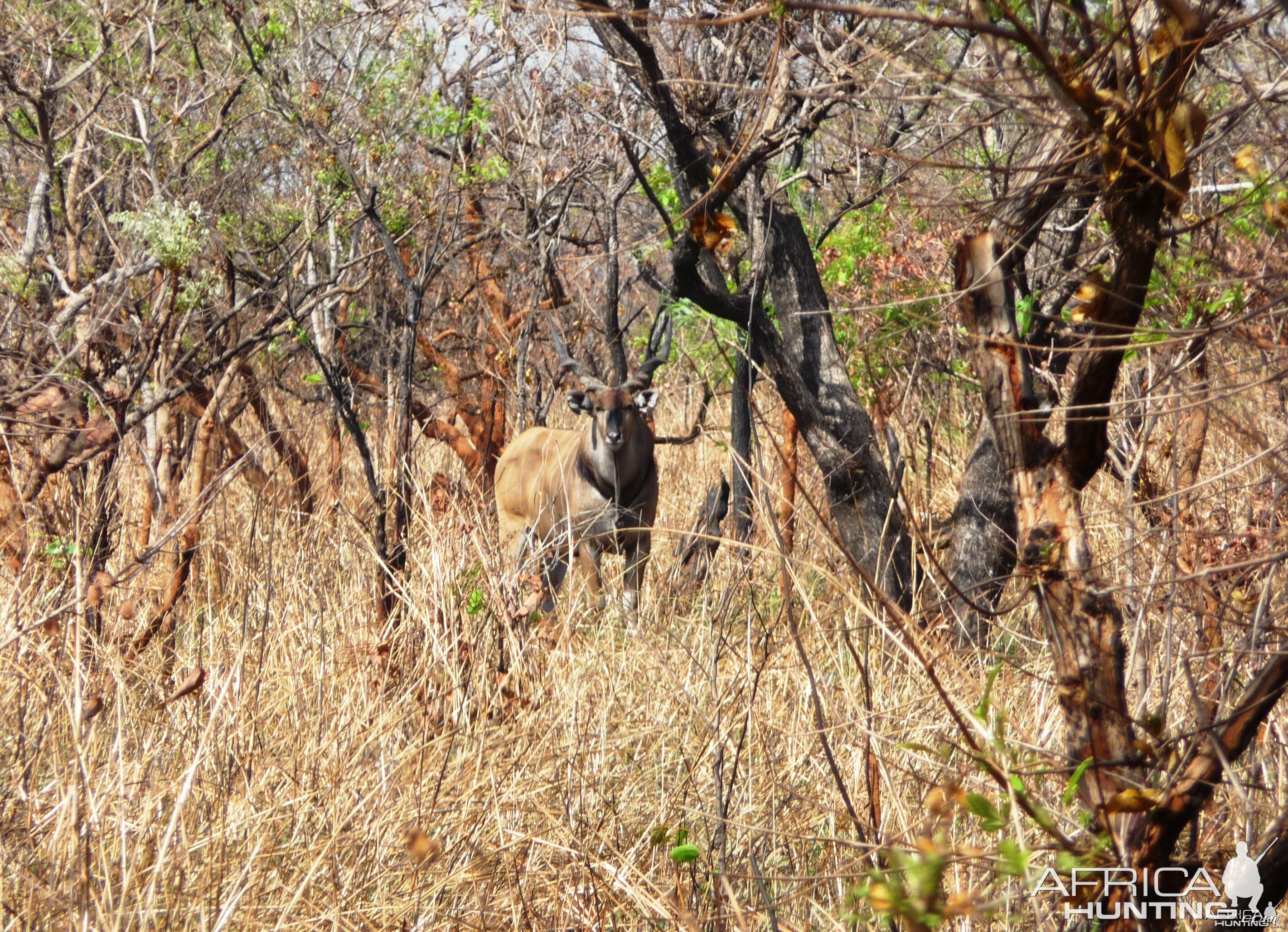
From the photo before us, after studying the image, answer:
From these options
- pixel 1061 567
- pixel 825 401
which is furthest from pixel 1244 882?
pixel 825 401

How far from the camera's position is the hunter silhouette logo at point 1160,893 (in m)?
2.01

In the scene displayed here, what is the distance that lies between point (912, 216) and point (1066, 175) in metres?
3.89

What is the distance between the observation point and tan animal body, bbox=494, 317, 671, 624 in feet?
26.4

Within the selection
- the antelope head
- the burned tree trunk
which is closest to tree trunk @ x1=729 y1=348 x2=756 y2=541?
the antelope head

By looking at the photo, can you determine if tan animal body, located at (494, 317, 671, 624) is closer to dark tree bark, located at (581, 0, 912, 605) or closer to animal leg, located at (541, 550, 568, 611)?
animal leg, located at (541, 550, 568, 611)

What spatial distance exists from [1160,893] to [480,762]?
2.11m

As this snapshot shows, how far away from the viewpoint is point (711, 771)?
388 centimetres

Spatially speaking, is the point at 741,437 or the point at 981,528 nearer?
the point at 981,528

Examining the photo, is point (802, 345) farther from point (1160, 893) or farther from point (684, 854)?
point (1160, 893)

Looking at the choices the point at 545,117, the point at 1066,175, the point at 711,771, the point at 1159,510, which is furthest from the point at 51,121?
the point at 1066,175

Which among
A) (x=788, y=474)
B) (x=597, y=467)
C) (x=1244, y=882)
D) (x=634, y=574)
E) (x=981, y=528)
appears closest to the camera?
(x=1244, y=882)

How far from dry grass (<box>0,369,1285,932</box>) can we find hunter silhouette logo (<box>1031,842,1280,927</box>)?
13 cm

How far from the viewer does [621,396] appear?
821cm

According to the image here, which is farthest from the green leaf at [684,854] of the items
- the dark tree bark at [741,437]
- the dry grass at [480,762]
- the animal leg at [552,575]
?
the dark tree bark at [741,437]
